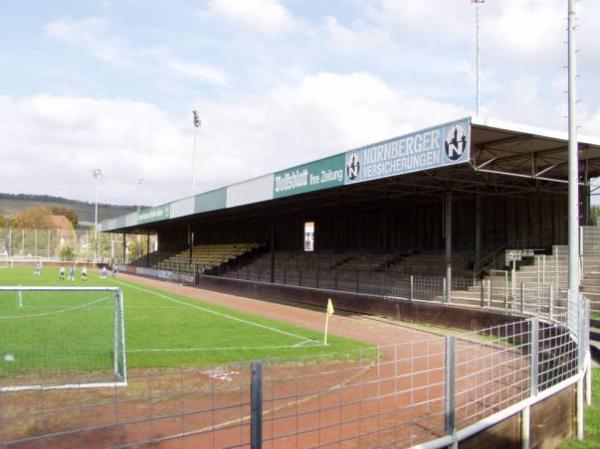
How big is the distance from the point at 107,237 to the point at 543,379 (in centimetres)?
11114

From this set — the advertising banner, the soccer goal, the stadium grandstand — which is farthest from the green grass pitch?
the stadium grandstand

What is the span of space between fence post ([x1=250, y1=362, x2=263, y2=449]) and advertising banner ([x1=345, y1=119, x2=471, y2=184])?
1226 cm

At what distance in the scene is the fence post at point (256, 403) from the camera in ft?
13.4

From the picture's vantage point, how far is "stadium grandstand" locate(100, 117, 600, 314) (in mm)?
18109

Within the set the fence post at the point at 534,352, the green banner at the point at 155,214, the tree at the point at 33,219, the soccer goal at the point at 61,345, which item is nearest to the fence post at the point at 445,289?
the soccer goal at the point at 61,345

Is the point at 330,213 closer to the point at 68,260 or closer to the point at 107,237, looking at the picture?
the point at 68,260

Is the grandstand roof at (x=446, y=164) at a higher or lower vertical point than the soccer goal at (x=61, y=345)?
higher

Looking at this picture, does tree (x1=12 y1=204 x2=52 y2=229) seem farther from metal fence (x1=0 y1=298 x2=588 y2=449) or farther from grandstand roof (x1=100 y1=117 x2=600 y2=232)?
metal fence (x1=0 y1=298 x2=588 y2=449)

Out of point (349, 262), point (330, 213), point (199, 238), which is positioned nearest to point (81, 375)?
point (349, 262)

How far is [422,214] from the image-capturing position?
32.0 metres

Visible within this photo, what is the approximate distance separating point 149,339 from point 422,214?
19.4 m

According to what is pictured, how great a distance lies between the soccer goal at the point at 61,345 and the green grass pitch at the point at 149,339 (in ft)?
0.06

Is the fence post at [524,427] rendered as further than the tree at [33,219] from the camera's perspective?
No

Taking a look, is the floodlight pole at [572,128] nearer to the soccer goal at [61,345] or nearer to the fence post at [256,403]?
the soccer goal at [61,345]
